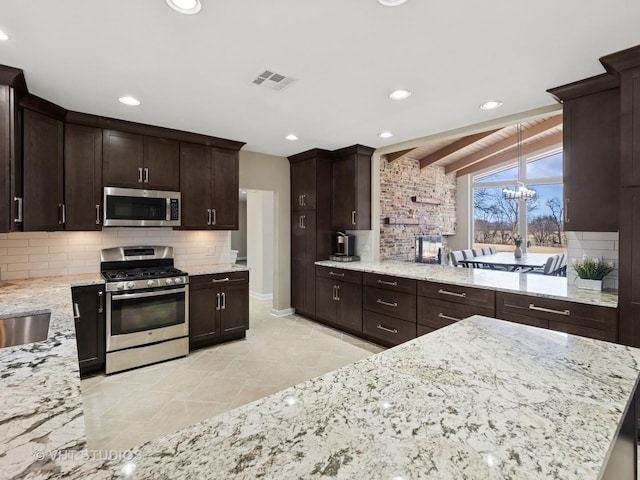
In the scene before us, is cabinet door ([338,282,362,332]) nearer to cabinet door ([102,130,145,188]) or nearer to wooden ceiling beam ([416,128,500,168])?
cabinet door ([102,130,145,188])

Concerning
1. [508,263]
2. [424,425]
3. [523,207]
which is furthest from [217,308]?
[523,207]

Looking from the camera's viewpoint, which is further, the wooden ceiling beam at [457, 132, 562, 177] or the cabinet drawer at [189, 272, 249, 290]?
the wooden ceiling beam at [457, 132, 562, 177]

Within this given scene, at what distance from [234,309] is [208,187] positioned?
1534 millimetres

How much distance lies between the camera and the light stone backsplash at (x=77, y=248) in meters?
3.15

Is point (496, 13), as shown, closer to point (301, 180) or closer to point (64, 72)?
point (64, 72)

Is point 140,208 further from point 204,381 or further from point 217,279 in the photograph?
point 204,381

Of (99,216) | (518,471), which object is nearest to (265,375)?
(99,216)

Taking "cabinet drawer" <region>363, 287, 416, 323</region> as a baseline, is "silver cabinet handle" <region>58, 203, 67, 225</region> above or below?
above

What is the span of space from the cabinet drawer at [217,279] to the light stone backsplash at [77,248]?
535 mm

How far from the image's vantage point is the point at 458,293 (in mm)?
3123

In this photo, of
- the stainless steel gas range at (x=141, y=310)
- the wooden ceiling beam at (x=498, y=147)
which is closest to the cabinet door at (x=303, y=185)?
the stainless steel gas range at (x=141, y=310)

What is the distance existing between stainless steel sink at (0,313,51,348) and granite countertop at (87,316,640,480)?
1735 mm

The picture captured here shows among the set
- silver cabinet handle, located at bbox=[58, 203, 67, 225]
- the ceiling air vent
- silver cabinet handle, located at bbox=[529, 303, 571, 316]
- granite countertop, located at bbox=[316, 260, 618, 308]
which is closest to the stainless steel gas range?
silver cabinet handle, located at bbox=[58, 203, 67, 225]

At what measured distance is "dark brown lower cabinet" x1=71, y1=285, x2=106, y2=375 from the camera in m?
2.98
